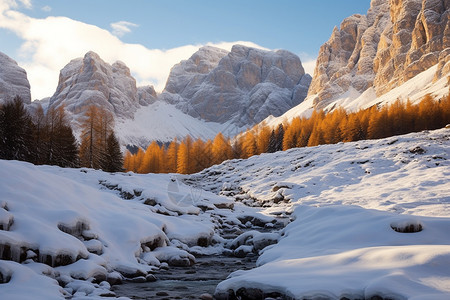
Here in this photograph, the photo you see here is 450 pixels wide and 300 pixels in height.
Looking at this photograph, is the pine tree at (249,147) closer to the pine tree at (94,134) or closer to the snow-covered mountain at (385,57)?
the pine tree at (94,134)

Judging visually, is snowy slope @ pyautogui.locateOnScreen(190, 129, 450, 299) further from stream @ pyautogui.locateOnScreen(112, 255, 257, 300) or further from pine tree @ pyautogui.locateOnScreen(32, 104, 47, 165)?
pine tree @ pyautogui.locateOnScreen(32, 104, 47, 165)

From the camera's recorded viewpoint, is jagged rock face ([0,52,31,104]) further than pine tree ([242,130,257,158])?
Yes

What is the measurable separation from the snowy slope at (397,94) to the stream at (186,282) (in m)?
81.5

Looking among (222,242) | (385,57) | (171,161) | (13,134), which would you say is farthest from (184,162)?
(385,57)

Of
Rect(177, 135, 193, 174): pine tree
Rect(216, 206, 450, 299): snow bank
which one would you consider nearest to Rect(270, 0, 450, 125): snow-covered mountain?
Rect(177, 135, 193, 174): pine tree

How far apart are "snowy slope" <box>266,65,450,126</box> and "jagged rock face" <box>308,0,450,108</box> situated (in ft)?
14.8

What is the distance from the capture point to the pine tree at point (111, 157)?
162 feet

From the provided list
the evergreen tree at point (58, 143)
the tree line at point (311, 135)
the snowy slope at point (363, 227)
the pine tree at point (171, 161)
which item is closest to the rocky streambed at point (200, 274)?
the snowy slope at point (363, 227)

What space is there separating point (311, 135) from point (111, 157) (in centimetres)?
3858

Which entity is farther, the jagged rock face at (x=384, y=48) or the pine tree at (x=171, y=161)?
the jagged rock face at (x=384, y=48)

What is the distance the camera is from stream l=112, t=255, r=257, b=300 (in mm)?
9258

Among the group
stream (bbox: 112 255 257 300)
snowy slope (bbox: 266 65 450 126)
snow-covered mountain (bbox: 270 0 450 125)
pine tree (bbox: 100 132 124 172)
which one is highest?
snow-covered mountain (bbox: 270 0 450 125)

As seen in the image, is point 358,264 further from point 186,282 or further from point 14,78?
point 14,78

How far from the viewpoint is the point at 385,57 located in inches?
5920
